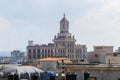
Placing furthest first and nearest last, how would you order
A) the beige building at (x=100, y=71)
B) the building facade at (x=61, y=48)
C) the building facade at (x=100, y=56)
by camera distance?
the building facade at (x=61, y=48)
the building facade at (x=100, y=56)
the beige building at (x=100, y=71)

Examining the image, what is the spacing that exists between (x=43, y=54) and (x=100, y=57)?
385ft

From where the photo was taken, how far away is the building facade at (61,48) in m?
174

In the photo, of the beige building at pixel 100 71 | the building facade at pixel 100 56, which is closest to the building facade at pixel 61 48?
the building facade at pixel 100 56

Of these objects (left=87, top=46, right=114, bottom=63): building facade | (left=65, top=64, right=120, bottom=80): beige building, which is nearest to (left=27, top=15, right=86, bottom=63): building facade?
(left=87, top=46, right=114, bottom=63): building facade

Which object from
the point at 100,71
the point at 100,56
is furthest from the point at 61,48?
the point at 100,71

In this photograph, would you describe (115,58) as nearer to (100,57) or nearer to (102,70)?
(100,57)

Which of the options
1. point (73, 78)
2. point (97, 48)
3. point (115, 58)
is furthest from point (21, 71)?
point (97, 48)

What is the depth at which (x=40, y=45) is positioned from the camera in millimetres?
183000

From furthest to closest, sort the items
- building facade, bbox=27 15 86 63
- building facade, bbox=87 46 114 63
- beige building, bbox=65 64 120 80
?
building facade, bbox=27 15 86 63 → building facade, bbox=87 46 114 63 → beige building, bbox=65 64 120 80

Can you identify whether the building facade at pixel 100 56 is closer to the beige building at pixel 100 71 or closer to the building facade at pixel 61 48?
the beige building at pixel 100 71

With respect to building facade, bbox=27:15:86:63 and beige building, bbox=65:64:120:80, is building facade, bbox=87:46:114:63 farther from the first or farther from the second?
building facade, bbox=27:15:86:63

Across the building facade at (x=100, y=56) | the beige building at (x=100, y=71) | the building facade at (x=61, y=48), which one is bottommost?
the beige building at (x=100, y=71)

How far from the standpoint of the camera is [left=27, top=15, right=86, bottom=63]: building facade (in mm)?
173625

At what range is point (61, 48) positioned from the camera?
17675 centimetres
